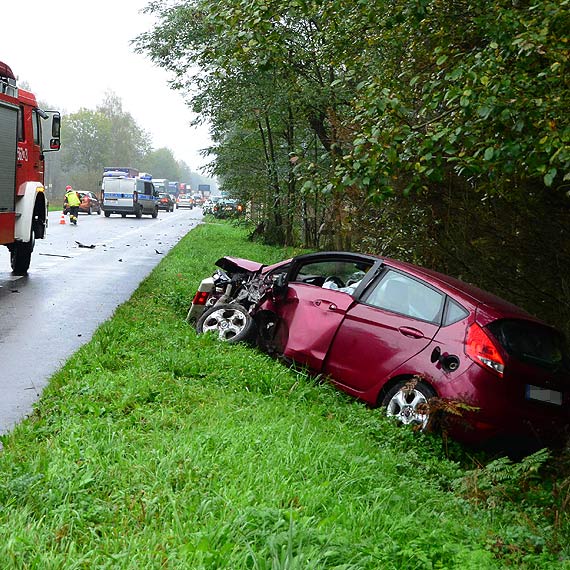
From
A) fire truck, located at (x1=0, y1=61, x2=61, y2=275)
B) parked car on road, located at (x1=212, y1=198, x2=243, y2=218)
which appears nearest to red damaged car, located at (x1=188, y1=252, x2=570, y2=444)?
fire truck, located at (x1=0, y1=61, x2=61, y2=275)

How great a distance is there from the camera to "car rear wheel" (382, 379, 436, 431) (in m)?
7.18

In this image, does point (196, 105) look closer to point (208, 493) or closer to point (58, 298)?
point (58, 298)

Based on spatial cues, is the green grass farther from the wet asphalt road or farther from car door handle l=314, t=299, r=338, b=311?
car door handle l=314, t=299, r=338, b=311

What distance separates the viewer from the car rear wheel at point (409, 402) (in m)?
7.18

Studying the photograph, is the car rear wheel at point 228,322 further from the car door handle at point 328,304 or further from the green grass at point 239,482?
the car door handle at point 328,304

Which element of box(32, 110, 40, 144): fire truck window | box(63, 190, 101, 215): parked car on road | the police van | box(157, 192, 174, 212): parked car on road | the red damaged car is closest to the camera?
the red damaged car

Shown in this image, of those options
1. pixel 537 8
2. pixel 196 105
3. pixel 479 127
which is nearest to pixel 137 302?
pixel 479 127

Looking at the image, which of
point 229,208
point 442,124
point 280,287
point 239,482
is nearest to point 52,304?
point 280,287

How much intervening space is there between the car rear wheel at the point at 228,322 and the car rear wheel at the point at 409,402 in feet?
6.86

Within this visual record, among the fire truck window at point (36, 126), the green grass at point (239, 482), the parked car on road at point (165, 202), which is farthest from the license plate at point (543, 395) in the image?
the parked car on road at point (165, 202)

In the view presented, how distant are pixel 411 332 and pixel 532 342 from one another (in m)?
1.05

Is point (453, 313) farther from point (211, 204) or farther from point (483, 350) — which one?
point (211, 204)

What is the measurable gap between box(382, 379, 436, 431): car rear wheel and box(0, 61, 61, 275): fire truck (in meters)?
9.10

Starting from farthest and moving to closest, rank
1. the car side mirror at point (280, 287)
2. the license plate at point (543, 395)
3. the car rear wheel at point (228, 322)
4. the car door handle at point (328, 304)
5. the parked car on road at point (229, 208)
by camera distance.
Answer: the parked car on road at point (229, 208) → the car rear wheel at point (228, 322) → the car side mirror at point (280, 287) → the car door handle at point (328, 304) → the license plate at point (543, 395)
